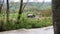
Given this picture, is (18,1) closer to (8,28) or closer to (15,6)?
(15,6)

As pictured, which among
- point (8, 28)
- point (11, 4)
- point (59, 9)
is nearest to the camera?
point (59, 9)

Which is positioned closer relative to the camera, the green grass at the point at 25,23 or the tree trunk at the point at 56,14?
the tree trunk at the point at 56,14

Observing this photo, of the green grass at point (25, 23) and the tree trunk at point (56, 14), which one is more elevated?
the tree trunk at point (56, 14)

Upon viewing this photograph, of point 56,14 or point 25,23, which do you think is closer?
point 56,14

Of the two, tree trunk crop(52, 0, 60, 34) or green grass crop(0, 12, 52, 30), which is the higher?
tree trunk crop(52, 0, 60, 34)

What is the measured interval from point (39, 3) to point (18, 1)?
1061 mm

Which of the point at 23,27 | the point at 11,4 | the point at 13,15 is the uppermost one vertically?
the point at 11,4

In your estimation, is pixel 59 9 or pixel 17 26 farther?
pixel 17 26

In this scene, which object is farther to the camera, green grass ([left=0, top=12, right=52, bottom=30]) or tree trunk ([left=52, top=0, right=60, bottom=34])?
green grass ([left=0, top=12, right=52, bottom=30])

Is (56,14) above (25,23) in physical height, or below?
above

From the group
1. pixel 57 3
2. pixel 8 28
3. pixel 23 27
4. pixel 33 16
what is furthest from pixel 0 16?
pixel 57 3

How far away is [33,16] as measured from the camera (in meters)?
8.19

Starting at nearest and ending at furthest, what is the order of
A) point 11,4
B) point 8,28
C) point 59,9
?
1. point 59,9
2. point 8,28
3. point 11,4

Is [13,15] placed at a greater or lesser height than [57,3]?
lesser
